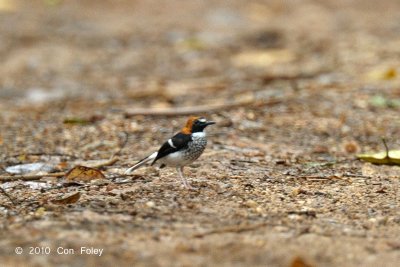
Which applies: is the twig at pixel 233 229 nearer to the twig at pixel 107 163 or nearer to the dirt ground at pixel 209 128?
the dirt ground at pixel 209 128

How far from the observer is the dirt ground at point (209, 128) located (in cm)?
387

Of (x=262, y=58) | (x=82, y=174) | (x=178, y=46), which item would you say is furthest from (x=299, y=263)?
(x=178, y=46)

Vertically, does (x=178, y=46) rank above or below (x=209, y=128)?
above

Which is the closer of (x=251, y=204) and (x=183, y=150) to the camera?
(x=251, y=204)

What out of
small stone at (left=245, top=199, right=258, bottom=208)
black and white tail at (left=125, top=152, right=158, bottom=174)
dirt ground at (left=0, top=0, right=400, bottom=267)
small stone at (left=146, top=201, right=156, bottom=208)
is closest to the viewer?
dirt ground at (left=0, top=0, right=400, bottom=267)

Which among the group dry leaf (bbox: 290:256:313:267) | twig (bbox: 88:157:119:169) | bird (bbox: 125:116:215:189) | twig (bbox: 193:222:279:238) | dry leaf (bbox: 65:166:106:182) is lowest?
dry leaf (bbox: 290:256:313:267)

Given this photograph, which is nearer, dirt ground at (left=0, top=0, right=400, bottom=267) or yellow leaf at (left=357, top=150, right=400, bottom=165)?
dirt ground at (left=0, top=0, right=400, bottom=267)

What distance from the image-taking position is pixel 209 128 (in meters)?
7.30

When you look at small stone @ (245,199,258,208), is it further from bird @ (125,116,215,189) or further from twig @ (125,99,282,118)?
twig @ (125,99,282,118)

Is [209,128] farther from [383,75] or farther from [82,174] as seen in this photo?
[383,75]

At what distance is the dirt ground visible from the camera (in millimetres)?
3867

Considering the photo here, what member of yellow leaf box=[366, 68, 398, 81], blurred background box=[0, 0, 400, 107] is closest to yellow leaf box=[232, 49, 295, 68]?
blurred background box=[0, 0, 400, 107]

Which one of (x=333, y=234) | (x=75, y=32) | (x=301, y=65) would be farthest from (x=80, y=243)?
(x=75, y=32)

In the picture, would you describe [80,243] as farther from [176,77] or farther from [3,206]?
[176,77]
